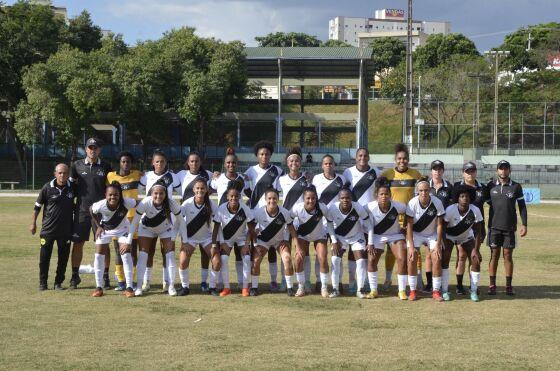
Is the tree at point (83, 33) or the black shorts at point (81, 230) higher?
the tree at point (83, 33)

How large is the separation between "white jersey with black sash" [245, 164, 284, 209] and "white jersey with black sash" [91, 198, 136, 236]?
5.82 ft

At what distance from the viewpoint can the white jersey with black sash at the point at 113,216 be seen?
10523 mm

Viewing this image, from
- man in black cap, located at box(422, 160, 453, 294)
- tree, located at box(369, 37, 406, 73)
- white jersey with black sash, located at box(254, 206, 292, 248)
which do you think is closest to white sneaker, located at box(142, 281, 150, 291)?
white jersey with black sash, located at box(254, 206, 292, 248)

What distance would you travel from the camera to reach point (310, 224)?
10656 mm

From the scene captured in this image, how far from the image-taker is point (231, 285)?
11531mm

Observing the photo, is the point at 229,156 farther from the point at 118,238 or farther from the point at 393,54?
the point at 393,54

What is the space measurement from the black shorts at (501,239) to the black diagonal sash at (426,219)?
4.07ft

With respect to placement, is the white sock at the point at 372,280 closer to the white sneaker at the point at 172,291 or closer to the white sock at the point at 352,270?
the white sock at the point at 352,270

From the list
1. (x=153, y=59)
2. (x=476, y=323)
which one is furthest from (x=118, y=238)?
(x=153, y=59)

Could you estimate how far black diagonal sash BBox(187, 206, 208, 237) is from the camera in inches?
420

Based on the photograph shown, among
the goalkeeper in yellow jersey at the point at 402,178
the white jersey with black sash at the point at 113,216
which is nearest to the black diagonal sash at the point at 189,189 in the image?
the white jersey with black sash at the point at 113,216

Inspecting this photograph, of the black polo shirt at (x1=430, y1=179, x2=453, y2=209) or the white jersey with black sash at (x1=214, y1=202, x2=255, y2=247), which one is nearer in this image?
the white jersey with black sash at (x1=214, y1=202, x2=255, y2=247)

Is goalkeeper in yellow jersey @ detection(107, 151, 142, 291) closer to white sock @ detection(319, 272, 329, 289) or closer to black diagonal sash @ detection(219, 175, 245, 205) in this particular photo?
black diagonal sash @ detection(219, 175, 245, 205)

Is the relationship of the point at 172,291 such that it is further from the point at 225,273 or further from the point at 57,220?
the point at 57,220
